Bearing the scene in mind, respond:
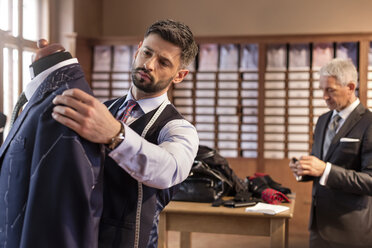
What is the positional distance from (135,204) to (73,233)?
250 millimetres

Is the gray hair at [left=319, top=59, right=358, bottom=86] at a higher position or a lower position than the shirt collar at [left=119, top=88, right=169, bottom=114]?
higher

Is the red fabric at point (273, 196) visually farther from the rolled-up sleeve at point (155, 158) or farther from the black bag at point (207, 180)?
the rolled-up sleeve at point (155, 158)

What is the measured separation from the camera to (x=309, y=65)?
15.8 feet

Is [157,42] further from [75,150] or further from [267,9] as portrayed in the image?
[267,9]

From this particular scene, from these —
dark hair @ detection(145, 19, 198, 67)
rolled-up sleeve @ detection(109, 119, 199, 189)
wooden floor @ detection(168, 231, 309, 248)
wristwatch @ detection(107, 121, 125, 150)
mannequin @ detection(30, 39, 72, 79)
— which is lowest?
wooden floor @ detection(168, 231, 309, 248)

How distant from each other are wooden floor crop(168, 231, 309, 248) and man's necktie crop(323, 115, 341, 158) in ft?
6.12

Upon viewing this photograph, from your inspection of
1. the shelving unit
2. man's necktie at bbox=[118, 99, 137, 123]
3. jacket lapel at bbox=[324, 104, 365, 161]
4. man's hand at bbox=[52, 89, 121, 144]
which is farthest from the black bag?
the shelving unit

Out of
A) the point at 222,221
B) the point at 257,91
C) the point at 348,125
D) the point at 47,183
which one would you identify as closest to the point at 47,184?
the point at 47,183

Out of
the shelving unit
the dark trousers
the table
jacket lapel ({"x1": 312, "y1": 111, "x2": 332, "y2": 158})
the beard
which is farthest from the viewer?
the shelving unit

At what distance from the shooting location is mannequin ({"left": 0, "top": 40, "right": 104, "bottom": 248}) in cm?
96

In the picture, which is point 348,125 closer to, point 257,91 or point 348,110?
point 348,110

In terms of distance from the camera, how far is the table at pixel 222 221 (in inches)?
96.7

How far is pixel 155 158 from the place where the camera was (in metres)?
1.02

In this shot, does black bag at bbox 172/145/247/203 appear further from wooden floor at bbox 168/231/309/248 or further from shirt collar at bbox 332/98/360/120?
wooden floor at bbox 168/231/309/248
